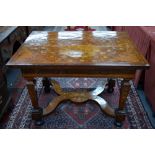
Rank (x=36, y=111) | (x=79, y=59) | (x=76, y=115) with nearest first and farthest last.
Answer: (x=79, y=59)
(x=36, y=111)
(x=76, y=115)

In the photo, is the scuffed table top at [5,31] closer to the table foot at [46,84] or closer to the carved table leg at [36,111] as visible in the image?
the table foot at [46,84]

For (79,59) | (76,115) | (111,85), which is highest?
(79,59)

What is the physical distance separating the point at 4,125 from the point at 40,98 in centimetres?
51

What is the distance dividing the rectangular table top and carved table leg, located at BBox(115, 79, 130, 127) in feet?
0.68

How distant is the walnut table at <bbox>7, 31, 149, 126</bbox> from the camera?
4.38ft

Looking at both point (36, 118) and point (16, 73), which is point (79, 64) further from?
point (16, 73)

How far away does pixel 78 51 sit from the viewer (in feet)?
5.02

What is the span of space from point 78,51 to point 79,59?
0.52 feet

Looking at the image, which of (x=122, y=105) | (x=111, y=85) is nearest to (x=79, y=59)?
(x=122, y=105)

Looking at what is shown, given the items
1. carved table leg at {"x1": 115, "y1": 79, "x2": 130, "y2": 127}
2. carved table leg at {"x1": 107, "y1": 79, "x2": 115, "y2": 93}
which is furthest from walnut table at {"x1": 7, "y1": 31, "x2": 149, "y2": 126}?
carved table leg at {"x1": 107, "y1": 79, "x2": 115, "y2": 93}

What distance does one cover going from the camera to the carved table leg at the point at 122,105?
148 cm

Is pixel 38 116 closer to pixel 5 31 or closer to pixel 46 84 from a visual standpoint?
pixel 46 84

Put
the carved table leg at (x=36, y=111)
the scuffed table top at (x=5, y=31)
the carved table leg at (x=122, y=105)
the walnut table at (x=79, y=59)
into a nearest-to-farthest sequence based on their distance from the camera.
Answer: the walnut table at (x=79, y=59)
the carved table leg at (x=122, y=105)
the carved table leg at (x=36, y=111)
the scuffed table top at (x=5, y=31)

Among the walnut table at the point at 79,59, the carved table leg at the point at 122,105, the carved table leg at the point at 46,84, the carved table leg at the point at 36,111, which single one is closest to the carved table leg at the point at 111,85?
the walnut table at the point at 79,59
